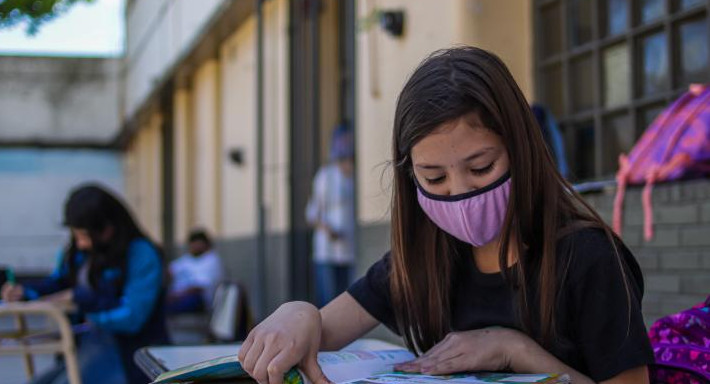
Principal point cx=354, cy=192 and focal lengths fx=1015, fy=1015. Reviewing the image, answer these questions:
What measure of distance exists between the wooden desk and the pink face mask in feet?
8.31

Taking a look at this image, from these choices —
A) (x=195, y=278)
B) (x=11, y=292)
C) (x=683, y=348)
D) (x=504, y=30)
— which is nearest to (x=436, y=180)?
(x=683, y=348)

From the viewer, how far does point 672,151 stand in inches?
144

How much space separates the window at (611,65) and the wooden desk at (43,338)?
7.08ft

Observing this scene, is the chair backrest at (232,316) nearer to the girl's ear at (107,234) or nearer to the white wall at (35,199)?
the girl's ear at (107,234)

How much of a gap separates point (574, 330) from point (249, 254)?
828 cm

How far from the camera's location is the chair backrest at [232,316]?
23.8 feet

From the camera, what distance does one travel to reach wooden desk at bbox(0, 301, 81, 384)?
3920mm

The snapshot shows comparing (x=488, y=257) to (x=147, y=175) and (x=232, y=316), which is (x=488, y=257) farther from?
(x=147, y=175)

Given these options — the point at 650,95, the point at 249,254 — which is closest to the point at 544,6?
the point at 650,95

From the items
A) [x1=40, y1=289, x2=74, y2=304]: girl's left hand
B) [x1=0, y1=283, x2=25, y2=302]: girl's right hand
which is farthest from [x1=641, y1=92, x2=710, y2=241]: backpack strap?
[x1=0, y1=283, x2=25, y2=302]: girl's right hand

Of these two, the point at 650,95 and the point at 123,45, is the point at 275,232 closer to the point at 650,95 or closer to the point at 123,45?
the point at 650,95

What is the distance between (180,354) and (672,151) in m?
2.16

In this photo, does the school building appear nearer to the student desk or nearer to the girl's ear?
the student desk

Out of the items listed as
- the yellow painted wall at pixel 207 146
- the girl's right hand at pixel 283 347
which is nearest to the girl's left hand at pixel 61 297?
the girl's right hand at pixel 283 347
